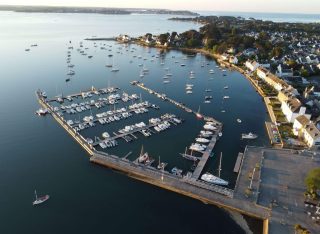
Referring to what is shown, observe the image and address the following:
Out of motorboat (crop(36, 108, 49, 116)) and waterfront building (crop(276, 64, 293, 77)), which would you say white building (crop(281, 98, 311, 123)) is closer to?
waterfront building (crop(276, 64, 293, 77))

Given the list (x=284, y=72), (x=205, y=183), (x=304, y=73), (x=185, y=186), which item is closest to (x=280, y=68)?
(x=284, y=72)

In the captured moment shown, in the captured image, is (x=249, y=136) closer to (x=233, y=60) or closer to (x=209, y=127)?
(x=209, y=127)

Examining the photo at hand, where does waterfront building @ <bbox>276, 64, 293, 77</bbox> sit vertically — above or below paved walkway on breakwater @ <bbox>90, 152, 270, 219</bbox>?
above

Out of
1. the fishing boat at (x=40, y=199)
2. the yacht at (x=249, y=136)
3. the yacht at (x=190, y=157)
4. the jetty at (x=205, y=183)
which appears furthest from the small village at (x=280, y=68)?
the fishing boat at (x=40, y=199)

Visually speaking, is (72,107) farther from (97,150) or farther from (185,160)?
(185,160)

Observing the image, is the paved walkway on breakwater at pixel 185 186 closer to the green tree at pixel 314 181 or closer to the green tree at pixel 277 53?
the green tree at pixel 314 181

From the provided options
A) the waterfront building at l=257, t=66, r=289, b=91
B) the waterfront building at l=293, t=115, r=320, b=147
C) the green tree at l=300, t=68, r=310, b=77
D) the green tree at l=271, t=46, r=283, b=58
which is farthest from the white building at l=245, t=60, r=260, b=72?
the waterfront building at l=293, t=115, r=320, b=147
